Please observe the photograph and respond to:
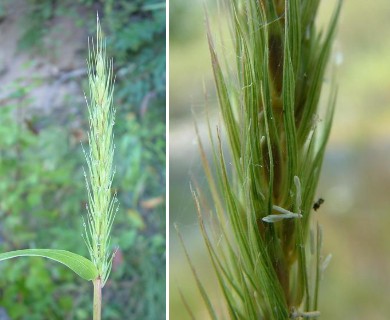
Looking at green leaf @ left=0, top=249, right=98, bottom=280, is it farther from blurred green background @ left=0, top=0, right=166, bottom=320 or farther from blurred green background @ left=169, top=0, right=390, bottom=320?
blurred green background @ left=0, top=0, right=166, bottom=320

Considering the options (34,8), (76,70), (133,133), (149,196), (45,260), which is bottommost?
(45,260)

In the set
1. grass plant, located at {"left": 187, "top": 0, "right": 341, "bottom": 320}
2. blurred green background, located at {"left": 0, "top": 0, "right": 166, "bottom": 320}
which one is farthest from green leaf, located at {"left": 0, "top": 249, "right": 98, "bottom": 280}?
blurred green background, located at {"left": 0, "top": 0, "right": 166, "bottom": 320}

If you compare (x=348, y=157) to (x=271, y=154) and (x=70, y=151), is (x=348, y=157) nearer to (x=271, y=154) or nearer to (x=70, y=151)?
(x=271, y=154)

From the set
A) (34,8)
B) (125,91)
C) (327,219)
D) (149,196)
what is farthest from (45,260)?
(327,219)

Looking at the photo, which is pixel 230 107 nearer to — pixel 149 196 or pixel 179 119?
pixel 179 119

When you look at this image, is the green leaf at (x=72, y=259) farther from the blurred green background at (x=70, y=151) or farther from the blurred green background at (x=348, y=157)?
the blurred green background at (x=70, y=151)
